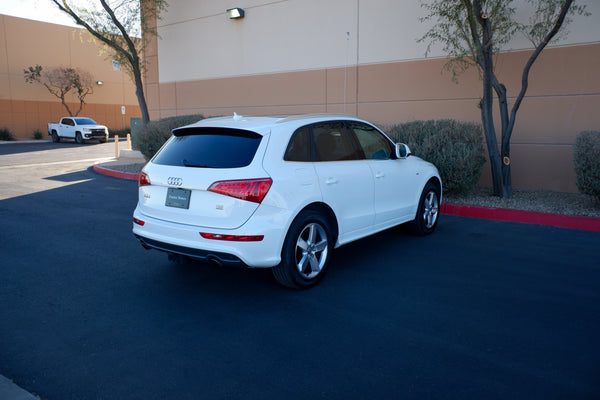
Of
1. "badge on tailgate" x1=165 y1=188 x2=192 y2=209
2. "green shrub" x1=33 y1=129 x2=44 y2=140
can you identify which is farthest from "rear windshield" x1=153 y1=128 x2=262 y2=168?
"green shrub" x1=33 y1=129 x2=44 y2=140

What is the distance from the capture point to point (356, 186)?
5328 mm

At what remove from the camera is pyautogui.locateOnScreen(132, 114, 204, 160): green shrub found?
1332cm

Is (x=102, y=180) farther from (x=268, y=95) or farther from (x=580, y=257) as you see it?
(x=580, y=257)

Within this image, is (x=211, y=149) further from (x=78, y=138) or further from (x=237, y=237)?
(x=78, y=138)

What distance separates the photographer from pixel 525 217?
798 centimetres

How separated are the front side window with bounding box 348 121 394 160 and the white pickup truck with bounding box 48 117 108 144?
28.3 metres

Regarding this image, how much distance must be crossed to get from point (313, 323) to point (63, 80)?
37.4 meters

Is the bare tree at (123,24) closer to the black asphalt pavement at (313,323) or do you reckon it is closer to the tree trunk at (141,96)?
the tree trunk at (141,96)

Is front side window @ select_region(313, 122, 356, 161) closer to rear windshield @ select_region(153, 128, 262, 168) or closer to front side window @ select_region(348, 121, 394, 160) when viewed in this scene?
front side window @ select_region(348, 121, 394, 160)

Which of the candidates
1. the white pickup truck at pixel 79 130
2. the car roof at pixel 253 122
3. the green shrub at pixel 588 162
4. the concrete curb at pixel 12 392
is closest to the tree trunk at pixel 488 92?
the green shrub at pixel 588 162

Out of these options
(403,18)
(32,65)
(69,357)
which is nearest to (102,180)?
(403,18)

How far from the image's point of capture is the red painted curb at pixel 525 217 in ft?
24.4

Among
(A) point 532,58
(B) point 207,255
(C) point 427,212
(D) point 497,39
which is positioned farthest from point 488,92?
(B) point 207,255

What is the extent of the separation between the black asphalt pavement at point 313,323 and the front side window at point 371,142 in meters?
1.28
